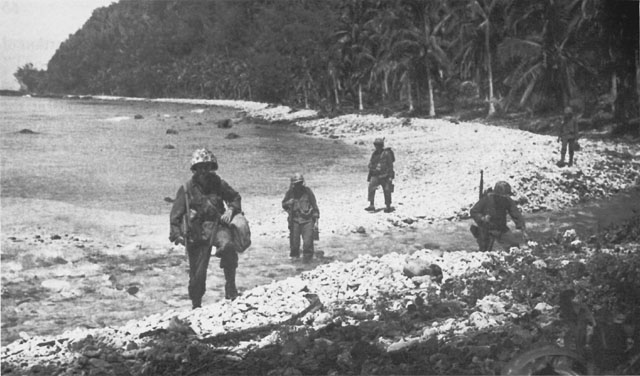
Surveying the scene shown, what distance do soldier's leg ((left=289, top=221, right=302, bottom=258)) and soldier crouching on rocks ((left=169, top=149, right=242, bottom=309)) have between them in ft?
2.15

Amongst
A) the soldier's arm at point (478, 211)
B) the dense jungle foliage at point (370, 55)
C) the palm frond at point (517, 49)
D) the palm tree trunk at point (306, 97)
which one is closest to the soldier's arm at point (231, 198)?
the dense jungle foliage at point (370, 55)

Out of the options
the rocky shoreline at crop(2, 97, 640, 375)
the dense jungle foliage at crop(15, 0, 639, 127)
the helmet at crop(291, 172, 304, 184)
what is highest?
the dense jungle foliage at crop(15, 0, 639, 127)

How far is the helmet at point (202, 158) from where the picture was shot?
5238mm

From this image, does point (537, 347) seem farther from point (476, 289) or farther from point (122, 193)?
point (122, 193)

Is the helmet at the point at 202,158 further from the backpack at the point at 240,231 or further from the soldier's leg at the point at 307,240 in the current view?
the soldier's leg at the point at 307,240

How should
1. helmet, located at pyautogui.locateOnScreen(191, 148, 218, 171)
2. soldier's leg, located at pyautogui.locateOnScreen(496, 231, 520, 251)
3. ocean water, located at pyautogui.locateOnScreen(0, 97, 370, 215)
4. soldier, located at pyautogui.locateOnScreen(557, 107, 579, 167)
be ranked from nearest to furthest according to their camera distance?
helmet, located at pyautogui.locateOnScreen(191, 148, 218, 171), ocean water, located at pyautogui.locateOnScreen(0, 97, 370, 215), soldier's leg, located at pyautogui.locateOnScreen(496, 231, 520, 251), soldier, located at pyautogui.locateOnScreen(557, 107, 579, 167)

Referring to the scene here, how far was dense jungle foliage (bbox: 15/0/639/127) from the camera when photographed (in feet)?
21.1

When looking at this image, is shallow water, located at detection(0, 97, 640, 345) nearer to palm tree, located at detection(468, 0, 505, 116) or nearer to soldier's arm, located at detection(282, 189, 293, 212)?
soldier's arm, located at detection(282, 189, 293, 212)

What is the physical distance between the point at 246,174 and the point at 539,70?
317 centimetres

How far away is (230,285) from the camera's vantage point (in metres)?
5.37

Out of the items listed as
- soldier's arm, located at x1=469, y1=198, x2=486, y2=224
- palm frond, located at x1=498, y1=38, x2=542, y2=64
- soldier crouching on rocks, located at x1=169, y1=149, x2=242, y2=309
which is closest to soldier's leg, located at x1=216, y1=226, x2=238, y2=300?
soldier crouching on rocks, located at x1=169, y1=149, x2=242, y2=309

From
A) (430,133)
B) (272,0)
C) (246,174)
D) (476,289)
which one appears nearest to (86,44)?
(246,174)

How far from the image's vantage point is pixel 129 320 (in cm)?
495

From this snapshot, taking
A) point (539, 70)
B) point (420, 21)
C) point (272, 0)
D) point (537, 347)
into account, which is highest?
point (272, 0)
